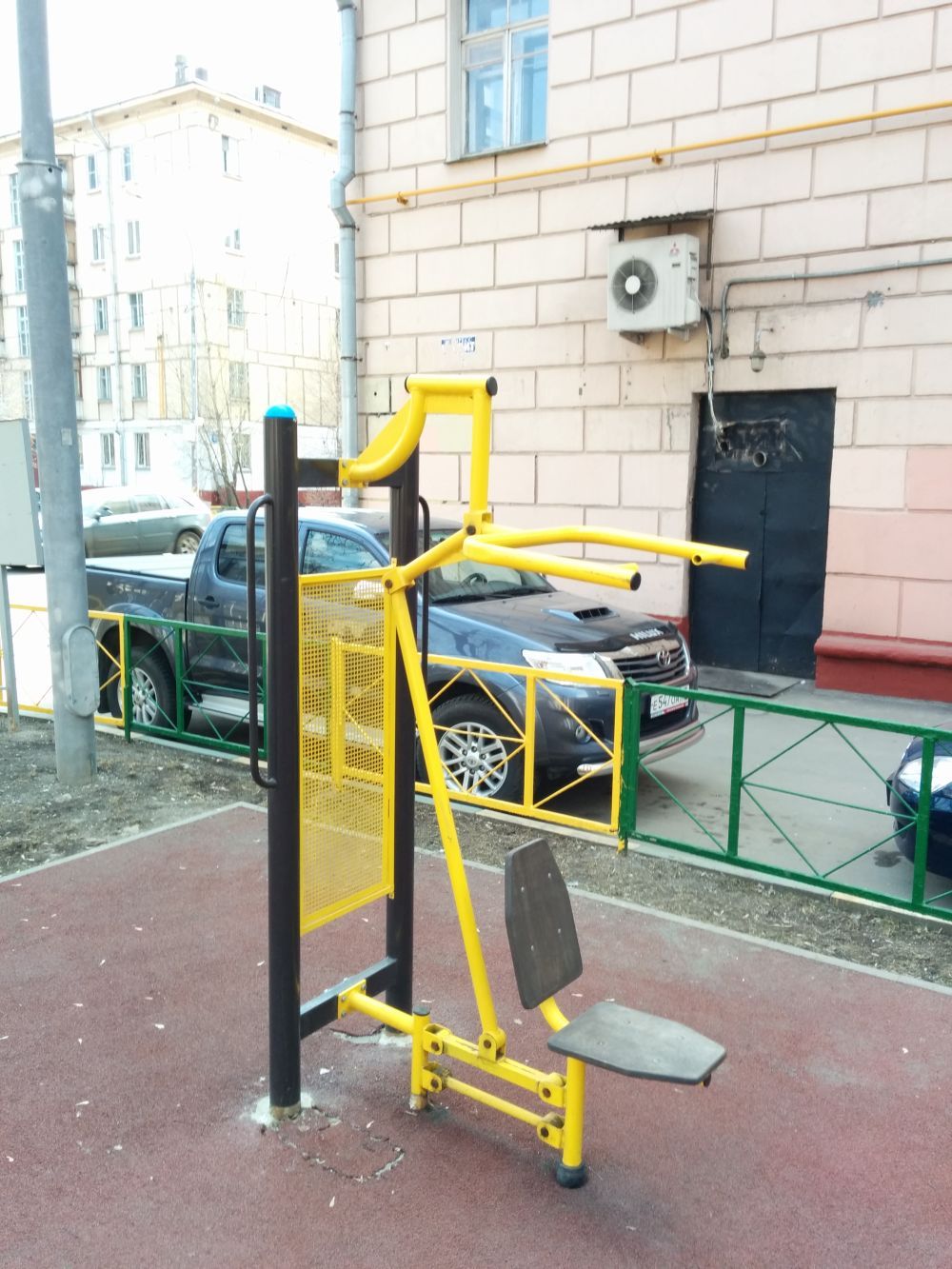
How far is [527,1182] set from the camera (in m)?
3.25

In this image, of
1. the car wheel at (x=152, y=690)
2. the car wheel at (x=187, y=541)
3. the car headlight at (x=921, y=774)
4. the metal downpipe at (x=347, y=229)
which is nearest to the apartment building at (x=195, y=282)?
the car wheel at (x=187, y=541)

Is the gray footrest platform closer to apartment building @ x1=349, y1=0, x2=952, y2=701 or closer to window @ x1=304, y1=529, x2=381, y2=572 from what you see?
window @ x1=304, y1=529, x2=381, y2=572

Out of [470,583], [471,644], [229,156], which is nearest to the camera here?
[471,644]

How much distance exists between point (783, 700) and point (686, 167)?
5.16m

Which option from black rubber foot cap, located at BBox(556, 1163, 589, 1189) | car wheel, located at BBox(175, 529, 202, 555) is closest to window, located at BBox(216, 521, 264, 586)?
black rubber foot cap, located at BBox(556, 1163, 589, 1189)

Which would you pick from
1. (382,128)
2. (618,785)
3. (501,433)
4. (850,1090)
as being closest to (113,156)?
(382,128)

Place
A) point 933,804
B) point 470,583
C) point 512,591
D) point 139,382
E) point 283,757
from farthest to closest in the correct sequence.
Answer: point 139,382, point 512,591, point 470,583, point 933,804, point 283,757

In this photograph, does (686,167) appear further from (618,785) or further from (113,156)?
(113,156)

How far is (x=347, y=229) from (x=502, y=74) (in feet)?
7.82

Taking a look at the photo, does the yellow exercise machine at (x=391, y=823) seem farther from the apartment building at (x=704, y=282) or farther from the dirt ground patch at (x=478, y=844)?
the apartment building at (x=704, y=282)

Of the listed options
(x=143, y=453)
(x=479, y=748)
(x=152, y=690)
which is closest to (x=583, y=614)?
(x=479, y=748)

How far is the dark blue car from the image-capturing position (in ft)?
17.1

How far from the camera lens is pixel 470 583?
7.66 meters

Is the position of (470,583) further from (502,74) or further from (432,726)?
(502,74)
